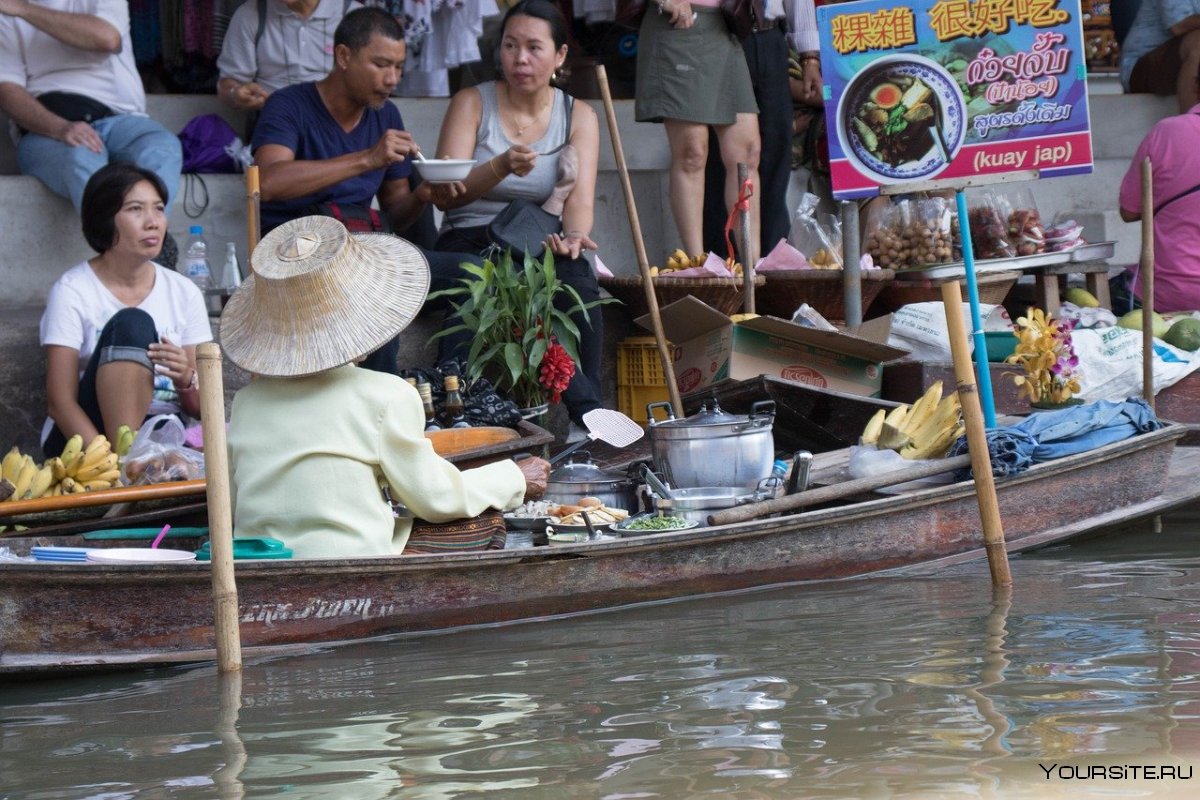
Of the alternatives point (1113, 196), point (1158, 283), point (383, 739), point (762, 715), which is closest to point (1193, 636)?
point (762, 715)

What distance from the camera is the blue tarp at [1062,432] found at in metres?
5.35

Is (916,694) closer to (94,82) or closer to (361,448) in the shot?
(361,448)

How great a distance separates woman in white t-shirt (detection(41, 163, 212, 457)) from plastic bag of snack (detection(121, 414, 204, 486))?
349 mm

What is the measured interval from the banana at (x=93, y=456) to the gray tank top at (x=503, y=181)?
2.18 m

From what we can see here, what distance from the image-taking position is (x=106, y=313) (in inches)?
225

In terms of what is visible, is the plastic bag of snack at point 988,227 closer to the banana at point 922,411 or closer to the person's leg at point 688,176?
the person's leg at point 688,176

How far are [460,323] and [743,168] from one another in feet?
4.52

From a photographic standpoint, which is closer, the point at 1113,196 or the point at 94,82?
the point at 94,82

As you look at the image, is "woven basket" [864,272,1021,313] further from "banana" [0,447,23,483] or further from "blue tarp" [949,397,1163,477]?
"banana" [0,447,23,483]

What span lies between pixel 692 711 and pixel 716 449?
5.25 ft

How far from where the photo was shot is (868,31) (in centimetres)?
669

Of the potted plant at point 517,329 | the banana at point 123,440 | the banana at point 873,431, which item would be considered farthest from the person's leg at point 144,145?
the banana at point 873,431

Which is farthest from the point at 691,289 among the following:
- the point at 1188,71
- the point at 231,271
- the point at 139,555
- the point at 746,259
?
the point at 1188,71

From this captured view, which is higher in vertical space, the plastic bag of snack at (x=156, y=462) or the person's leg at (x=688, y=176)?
the person's leg at (x=688, y=176)
